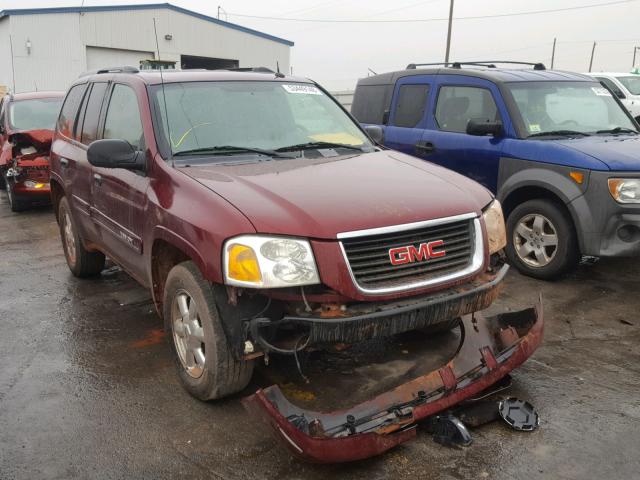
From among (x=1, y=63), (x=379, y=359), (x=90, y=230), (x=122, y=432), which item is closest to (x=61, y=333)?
(x=90, y=230)

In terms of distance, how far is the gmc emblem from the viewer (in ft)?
9.61

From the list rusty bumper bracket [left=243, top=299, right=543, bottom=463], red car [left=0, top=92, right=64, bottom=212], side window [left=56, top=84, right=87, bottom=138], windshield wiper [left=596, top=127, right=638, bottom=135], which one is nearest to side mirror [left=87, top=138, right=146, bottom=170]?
rusty bumper bracket [left=243, top=299, right=543, bottom=463]

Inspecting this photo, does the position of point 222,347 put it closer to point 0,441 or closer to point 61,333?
point 0,441

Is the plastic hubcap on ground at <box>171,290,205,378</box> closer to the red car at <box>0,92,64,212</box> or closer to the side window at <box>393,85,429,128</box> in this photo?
the side window at <box>393,85,429,128</box>

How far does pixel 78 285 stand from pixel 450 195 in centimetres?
396

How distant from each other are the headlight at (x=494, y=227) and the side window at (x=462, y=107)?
2.66 meters

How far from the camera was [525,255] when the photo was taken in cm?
569

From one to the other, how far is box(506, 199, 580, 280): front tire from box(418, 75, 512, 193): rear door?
0.49 m

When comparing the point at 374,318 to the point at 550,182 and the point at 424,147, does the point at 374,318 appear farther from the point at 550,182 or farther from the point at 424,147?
the point at 424,147

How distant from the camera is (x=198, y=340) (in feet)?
10.7

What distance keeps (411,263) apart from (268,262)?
2.40ft

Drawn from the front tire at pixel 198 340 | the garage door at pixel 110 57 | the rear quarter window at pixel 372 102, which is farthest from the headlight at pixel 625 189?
the garage door at pixel 110 57

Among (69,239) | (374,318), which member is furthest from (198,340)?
(69,239)

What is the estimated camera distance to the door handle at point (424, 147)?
21.4 feet
